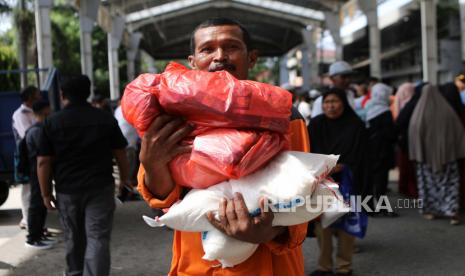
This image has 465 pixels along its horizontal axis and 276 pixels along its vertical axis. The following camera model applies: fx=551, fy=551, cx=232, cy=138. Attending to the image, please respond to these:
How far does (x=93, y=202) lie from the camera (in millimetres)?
4188

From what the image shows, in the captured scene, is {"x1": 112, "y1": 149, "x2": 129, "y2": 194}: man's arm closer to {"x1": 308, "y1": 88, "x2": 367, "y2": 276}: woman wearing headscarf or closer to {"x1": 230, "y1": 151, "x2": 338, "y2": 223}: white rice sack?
{"x1": 308, "y1": 88, "x2": 367, "y2": 276}: woman wearing headscarf

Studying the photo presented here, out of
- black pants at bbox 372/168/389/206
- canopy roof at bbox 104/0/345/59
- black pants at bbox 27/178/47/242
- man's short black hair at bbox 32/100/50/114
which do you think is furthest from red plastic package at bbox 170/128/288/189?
canopy roof at bbox 104/0/345/59

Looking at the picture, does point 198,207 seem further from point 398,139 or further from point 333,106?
point 398,139

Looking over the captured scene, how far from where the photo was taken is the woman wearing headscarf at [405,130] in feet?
23.7

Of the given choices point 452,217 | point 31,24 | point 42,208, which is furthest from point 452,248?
point 31,24

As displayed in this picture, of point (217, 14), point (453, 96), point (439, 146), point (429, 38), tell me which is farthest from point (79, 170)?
point (217, 14)

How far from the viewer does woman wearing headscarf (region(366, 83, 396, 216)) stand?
25.2 ft

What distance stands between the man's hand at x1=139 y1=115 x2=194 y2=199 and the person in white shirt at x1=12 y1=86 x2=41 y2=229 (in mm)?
5457

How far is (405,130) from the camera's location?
A: 7395mm

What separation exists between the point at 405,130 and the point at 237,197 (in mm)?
6330

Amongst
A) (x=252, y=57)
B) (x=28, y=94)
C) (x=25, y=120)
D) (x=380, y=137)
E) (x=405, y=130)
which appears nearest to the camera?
(x=252, y=57)

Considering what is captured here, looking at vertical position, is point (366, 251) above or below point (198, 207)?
below

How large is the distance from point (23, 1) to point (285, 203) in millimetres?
24752

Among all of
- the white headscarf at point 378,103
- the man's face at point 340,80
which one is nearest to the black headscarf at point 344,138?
the man's face at point 340,80
